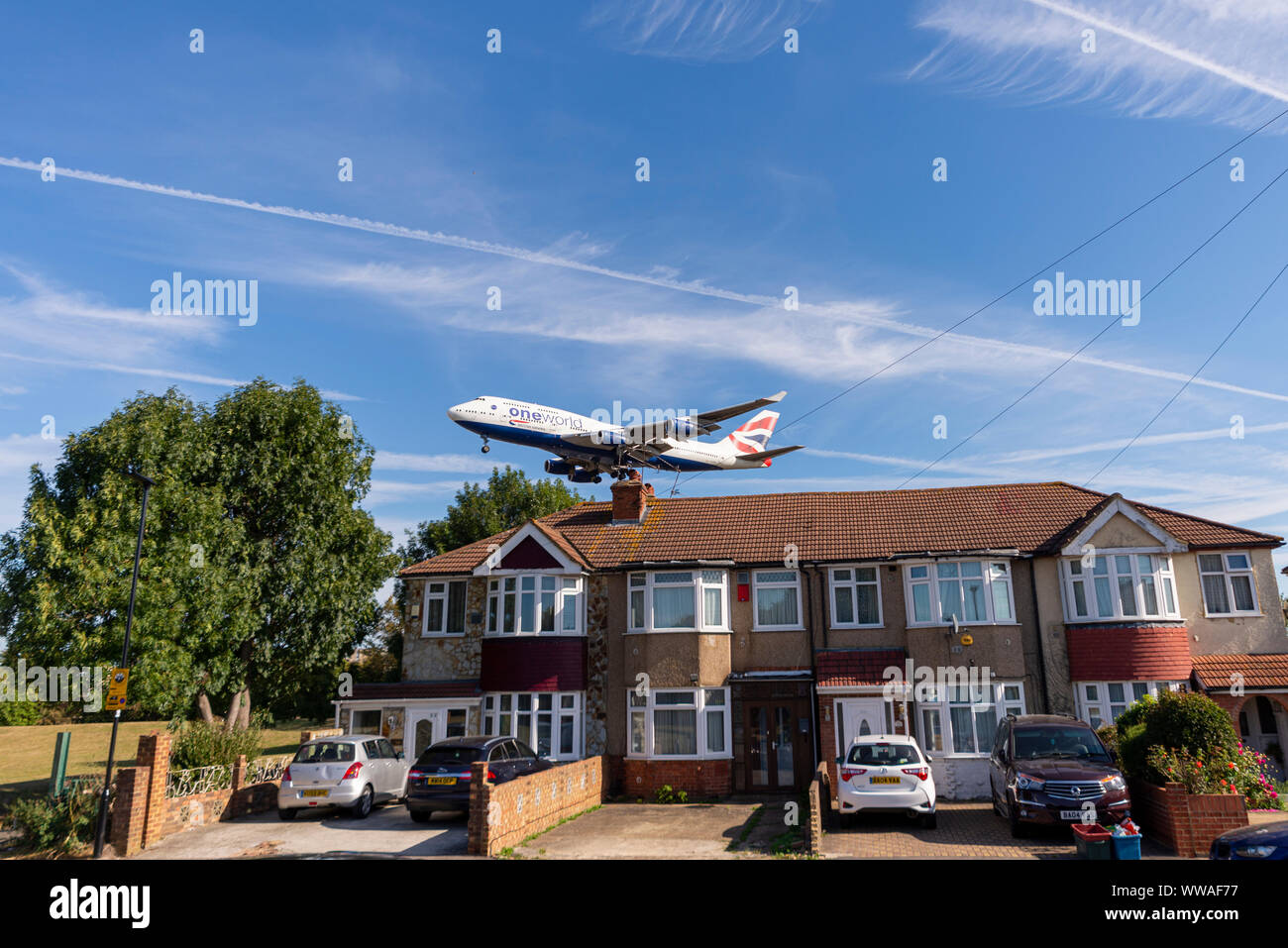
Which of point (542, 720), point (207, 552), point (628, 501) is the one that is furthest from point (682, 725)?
point (207, 552)

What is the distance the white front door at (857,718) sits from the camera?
21312 millimetres

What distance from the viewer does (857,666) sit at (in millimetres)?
21781

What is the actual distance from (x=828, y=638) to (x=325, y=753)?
13.2 meters

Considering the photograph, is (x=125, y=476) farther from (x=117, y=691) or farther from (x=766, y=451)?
(x=766, y=451)

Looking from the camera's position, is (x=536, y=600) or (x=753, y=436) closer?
(x=536, y=600)

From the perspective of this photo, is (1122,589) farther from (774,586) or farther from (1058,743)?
(774,586)

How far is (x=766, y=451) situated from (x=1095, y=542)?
61.8ft

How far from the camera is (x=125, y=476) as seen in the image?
2716 centimetres

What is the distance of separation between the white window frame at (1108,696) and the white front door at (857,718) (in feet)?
16.2

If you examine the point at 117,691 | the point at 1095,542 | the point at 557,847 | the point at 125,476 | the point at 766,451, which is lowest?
the point at 557,847

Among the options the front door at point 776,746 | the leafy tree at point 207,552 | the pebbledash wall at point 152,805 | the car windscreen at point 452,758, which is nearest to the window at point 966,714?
the front door at point 776,746

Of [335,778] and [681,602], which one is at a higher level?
[681,602]

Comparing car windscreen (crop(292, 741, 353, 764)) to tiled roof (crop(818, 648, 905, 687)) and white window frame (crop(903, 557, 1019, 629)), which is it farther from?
white window frame (crop(903, 557, 1019, 629))
